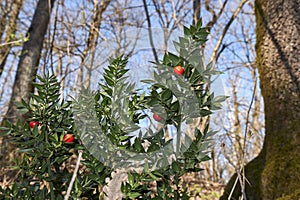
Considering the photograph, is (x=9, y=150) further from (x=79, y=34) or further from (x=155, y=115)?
(x=155, y=115)

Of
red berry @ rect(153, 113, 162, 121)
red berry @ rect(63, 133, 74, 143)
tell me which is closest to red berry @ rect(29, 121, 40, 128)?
red berry @ rect(63, 133, 74, 143)

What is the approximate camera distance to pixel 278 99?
2367 mm

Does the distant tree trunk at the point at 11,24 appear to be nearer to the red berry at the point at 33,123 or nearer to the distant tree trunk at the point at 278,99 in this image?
the distant tree trunk at the point at 278,99

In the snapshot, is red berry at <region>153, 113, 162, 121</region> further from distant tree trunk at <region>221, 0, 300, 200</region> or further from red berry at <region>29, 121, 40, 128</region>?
distant tree trunk at <region>221, 0, 300, 200</region>

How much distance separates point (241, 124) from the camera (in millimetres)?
7621

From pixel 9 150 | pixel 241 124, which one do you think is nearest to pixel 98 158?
pixel 9 150

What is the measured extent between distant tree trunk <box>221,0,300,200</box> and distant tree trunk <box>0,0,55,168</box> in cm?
302

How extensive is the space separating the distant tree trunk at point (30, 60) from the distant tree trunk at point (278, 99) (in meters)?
3.02

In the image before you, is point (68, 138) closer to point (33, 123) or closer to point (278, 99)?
point (33, 123)

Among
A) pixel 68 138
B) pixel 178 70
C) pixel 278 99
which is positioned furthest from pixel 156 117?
pixel 278 99

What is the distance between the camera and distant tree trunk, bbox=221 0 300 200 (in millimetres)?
2059

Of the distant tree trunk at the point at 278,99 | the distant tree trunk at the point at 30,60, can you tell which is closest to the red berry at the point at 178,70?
the distant tree trunk at the point at 278,99

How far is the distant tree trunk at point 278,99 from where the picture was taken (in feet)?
6.76

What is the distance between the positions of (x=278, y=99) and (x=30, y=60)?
12.2 feet
